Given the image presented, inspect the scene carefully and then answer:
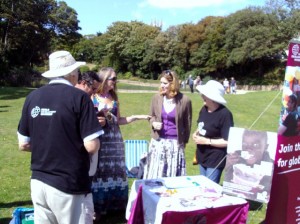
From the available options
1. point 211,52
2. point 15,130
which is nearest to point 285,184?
point 15,130

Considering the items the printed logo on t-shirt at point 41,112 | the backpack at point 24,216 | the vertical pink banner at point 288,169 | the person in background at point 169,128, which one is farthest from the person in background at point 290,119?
→ the backpack at point 24,216

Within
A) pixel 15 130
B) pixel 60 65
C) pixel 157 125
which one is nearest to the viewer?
pixel 60 65

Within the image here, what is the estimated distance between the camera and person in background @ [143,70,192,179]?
423 centimetres

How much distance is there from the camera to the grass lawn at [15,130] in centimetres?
505

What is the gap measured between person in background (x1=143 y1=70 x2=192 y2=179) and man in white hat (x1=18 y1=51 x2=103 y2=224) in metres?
1.70

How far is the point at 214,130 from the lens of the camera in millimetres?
4020

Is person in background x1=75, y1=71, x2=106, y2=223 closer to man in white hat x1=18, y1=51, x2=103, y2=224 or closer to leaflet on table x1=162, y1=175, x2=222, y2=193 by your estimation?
leaflet on table x1=162, y1=175, x2=222, y2=193

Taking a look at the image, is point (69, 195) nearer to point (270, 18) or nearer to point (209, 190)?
point (209, 190)

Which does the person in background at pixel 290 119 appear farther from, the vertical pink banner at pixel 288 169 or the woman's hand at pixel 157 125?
the woman's hand at pixel 157 125

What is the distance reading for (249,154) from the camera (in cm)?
350

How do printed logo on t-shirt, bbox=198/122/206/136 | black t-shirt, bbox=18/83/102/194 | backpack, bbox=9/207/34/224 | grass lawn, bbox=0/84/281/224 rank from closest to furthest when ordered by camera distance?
black t-shirt, bbox=18/83/102/194
backpack, bbox=9/207/34/224
printed logo on t-shirt, bbox=198/122/206/136
grass lawn, bbox=0/84/281/224

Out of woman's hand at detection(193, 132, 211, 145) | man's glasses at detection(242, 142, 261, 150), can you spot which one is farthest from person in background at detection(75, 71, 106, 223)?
man's glasses at detection(242, 142, 261, 150)

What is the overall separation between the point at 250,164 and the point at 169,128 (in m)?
1.12

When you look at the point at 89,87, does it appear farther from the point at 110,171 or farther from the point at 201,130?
the point at 201,130
